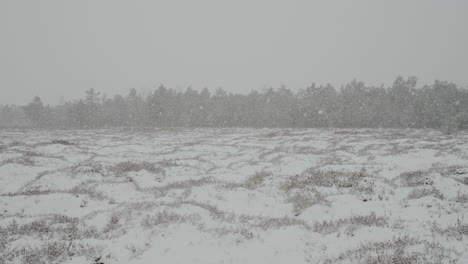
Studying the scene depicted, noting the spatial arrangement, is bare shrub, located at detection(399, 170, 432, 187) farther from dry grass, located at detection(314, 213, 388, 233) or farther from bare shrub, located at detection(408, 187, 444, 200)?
dry grass, located at detection(314, 213, 388, 233)

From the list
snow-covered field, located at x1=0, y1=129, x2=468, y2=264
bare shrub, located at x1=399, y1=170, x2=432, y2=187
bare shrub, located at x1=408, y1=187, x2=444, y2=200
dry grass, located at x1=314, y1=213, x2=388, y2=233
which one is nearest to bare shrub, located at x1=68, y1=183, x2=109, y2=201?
snow-covered field, located at x1=0, y1=129, x2=468, y2=264

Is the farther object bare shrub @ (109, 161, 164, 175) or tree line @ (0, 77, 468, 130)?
tree line @ (0, 77, 468, 130)

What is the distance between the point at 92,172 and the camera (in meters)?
19.4

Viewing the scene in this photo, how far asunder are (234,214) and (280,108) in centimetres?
7907

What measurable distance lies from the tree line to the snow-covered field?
175ft

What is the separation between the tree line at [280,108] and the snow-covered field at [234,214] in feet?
175

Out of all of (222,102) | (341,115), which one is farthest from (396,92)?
(222,102)

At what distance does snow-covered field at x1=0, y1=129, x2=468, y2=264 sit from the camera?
329 inches

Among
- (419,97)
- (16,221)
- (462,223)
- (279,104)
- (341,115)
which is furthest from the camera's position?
(279,104)

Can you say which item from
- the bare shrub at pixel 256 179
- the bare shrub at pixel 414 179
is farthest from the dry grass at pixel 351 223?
the bare shrub at pixel 256 179

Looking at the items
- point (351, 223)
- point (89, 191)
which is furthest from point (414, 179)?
point (89, 191)

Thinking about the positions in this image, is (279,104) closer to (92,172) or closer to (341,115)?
(341,115)

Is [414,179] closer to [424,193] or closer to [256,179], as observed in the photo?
[424,193]

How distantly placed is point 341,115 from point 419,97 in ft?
53.9
